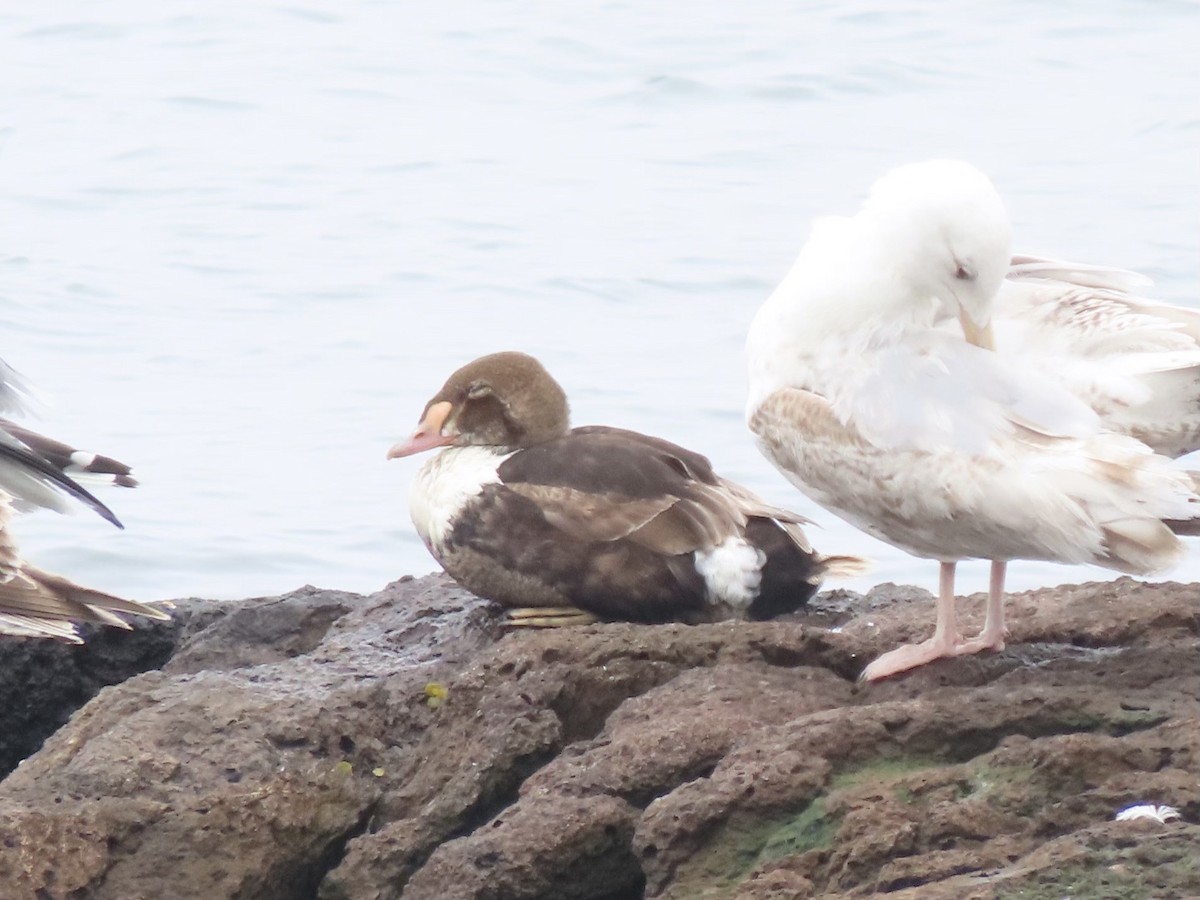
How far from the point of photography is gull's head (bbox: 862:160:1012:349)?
15.4 ft

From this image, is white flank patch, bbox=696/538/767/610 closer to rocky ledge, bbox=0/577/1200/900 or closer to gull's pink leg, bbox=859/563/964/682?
rocky ledge, bbox=0/577/1200/900

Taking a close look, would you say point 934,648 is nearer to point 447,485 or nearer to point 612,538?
Result: point 612,538

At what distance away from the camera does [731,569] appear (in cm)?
526

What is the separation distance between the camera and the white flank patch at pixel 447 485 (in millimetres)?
5422

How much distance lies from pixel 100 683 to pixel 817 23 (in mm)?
17669

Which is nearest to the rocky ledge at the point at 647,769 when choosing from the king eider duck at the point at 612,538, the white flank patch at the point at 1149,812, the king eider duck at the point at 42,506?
the white flank patch at the point at 1149,812

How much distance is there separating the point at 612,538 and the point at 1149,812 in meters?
2.09

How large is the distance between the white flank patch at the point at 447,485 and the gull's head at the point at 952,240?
1243mm

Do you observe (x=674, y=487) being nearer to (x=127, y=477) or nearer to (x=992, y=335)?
(x=992, y=335)

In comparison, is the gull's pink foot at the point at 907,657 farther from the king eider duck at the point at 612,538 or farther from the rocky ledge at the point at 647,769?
the king eider duck at the point at 612,538

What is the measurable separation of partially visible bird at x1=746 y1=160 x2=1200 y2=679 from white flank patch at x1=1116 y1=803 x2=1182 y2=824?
820 millimetres

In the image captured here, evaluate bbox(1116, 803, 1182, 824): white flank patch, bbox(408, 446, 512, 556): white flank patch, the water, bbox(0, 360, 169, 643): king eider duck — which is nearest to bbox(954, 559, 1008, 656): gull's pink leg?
bbox(1116, 803, 1182, 824): white flank patch

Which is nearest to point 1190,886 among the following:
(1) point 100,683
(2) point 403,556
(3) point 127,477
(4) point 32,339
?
(1) point 100,683

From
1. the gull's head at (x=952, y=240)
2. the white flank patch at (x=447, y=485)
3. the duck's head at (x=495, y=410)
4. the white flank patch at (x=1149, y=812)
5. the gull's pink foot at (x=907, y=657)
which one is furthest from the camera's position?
the duck's head at (x=495, y=410)
